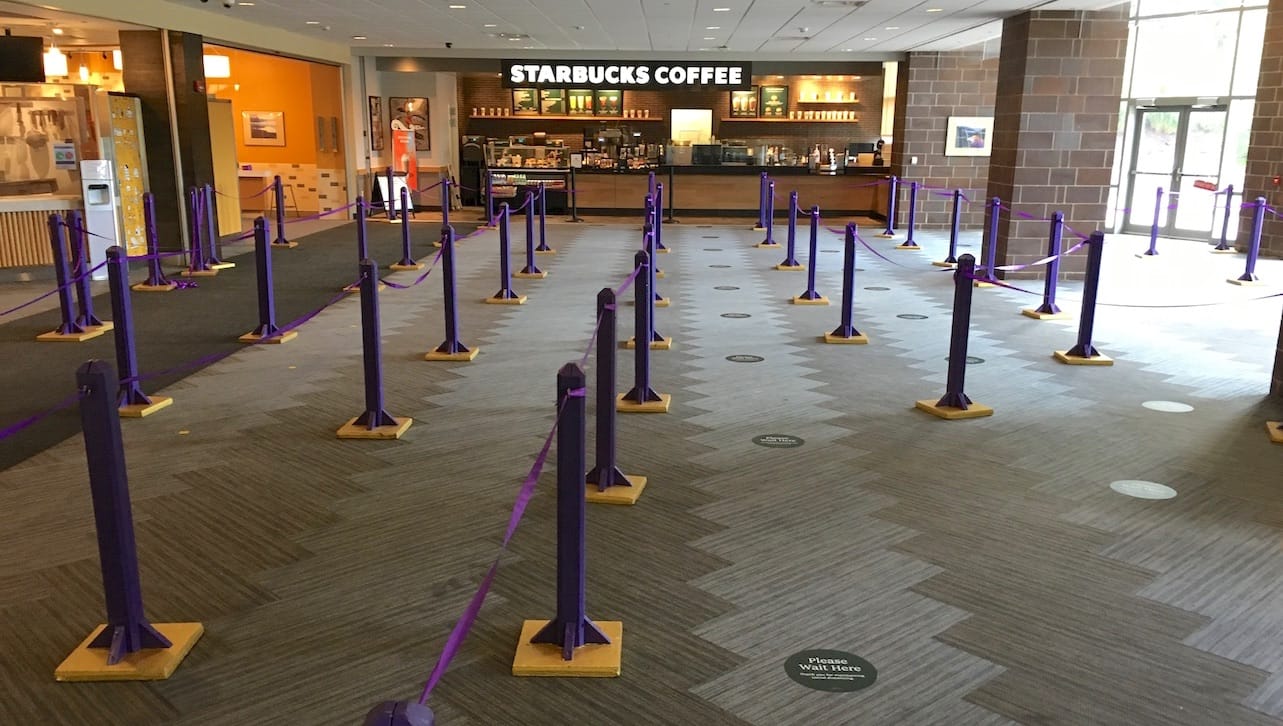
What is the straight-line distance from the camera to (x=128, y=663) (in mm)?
2893

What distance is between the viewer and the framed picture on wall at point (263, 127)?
1752 cm

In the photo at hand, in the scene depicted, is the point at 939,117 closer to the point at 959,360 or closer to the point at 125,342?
the point at 959,360

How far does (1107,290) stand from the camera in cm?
1009

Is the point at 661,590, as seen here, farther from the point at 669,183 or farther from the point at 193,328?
the point at 669,183

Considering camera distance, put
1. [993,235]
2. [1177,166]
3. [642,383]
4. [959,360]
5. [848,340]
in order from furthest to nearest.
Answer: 1. [1177,166]
2. [993,235]
3. [848,340]
4. [642,383]
5. [959,360]

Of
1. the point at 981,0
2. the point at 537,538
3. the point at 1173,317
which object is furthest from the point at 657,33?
the point at 537,538

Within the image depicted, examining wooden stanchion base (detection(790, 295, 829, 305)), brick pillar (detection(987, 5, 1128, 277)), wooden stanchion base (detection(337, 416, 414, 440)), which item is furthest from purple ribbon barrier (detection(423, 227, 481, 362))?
brick pillar (detection(987, 5, 1128, 277))

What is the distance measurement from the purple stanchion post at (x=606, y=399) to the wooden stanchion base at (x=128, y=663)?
64.9 inches

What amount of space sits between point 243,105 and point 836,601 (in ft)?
56.9

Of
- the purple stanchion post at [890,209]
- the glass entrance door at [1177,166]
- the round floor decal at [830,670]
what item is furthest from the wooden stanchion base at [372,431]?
the glass entrance door at [1177,166]

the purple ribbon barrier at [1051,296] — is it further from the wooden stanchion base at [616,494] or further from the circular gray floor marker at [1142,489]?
the wooden stanchion base at [616,494]

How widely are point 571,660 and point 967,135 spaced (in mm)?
15877

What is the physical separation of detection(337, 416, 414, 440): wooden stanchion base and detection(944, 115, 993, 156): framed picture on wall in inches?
551

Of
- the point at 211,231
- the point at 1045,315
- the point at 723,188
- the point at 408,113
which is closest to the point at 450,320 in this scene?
the point at 1045,315
